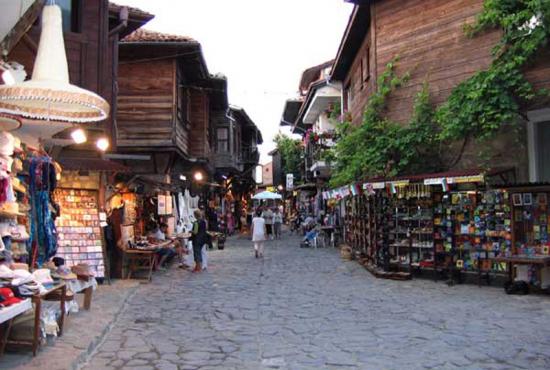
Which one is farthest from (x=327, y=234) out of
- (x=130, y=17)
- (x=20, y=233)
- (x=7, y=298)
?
(x=7, y=298)

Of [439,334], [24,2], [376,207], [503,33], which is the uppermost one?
[503,33]

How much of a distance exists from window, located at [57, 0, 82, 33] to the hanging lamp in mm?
3929

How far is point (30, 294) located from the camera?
588 cm

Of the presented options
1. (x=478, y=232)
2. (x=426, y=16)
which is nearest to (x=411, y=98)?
(x=426, y=16)

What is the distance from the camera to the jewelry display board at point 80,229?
434 inches

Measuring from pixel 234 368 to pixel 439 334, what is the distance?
3.02 metres

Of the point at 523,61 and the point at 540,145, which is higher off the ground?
the point at 523,61

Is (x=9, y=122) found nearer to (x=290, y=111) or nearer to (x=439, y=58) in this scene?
(x=439, y=58)

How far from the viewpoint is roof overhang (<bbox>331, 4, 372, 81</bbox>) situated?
645 inches

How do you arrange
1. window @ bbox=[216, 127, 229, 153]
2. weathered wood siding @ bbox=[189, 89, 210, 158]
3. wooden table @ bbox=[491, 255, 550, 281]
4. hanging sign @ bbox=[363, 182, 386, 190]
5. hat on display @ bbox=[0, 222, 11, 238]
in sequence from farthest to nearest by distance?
window @ bbox=[216, 127, 229, 153] < weathered wood siding @ bbox=[189, 89, 210, 158] < hanging sign @ bbox=[363, 182, 386, 190] < wooden table @ bbox=[491, 255, 550, 281] < hat on display @ bbox=[0, 222, 11, 238]

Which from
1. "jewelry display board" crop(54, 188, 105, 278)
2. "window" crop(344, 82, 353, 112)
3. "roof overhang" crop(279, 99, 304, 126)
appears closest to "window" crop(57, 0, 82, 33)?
"jewelry display board" crop(54, 188, 105, 278)

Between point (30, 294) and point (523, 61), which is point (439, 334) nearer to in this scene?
point (30, 294)

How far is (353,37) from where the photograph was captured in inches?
724

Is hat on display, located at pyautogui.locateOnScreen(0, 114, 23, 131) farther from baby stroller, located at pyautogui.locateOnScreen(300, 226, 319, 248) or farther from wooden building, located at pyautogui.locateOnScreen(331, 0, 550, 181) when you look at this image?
baby stroller, located at pyautogui.locateOnScreen(300, 226, 319, 248)
